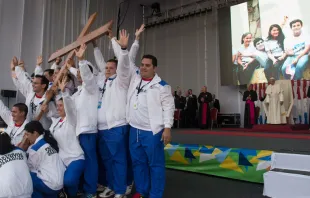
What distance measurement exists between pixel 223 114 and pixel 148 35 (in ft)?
17.7

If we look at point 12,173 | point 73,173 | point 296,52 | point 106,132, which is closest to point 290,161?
point 106,132

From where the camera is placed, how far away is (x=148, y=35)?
12.0 meters

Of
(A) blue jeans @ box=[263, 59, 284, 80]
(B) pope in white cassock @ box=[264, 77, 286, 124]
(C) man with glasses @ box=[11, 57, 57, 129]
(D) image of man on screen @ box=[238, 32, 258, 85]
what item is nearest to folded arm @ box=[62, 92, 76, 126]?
(C) man with glasses @ box=[11, 57, 57, 129]

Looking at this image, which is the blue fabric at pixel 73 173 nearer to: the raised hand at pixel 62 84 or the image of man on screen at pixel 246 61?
the raised hand at pixel 62 84

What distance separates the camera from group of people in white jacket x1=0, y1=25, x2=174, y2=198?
6.97ft

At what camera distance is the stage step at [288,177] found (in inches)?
86.0

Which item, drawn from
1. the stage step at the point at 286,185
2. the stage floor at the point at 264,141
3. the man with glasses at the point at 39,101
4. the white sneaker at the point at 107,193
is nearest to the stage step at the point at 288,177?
the stage step at the point at 286,185

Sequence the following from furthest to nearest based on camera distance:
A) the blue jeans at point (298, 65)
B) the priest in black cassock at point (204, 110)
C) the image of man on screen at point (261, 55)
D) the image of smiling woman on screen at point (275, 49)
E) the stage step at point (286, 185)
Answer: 1. the priest in black cassock at point (204, 110)
2. the image of man on screen at point (261, 55)
3. the image of smiling woman on screen at point (275, 49)
4. the blue jeans at point (298, 65)
5. the stage step at point (286, 185)

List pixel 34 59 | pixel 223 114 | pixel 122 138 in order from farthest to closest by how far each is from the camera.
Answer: pixel 223 114, pixel 34 59, pixel 122 138

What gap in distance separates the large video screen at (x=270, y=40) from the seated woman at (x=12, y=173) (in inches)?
278

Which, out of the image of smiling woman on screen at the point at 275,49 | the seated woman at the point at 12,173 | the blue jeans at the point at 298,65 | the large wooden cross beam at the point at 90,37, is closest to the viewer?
the seated woman at the point at 12,173

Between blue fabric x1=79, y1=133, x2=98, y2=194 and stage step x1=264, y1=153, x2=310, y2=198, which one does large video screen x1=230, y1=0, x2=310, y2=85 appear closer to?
stage step x1=264, y1=153, x2=310, y2=198

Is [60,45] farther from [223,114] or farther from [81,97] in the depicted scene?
[81,97]

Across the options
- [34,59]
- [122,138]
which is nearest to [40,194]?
[122,138]
